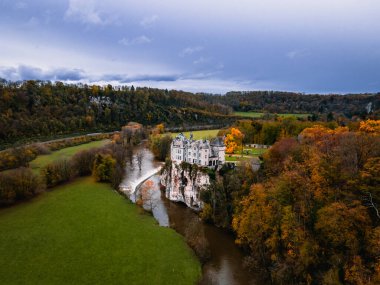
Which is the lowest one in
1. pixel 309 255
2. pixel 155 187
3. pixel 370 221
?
pixel 155 187

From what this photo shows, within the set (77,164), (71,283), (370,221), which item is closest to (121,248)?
(71,283)

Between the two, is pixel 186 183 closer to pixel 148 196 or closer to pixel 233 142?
pixel 148 196

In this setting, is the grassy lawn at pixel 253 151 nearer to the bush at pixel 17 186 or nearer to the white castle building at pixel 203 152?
the white castle building at pixel 203 152

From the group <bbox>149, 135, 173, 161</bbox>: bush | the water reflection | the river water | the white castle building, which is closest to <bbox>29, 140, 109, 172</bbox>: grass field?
the river water

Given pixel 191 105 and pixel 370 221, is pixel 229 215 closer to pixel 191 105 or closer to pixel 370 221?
pixel 370 221

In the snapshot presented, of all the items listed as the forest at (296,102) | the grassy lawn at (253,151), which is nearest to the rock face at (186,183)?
the grassy lawn at (253,151)

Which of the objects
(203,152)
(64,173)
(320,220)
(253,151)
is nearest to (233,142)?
(253,151)
